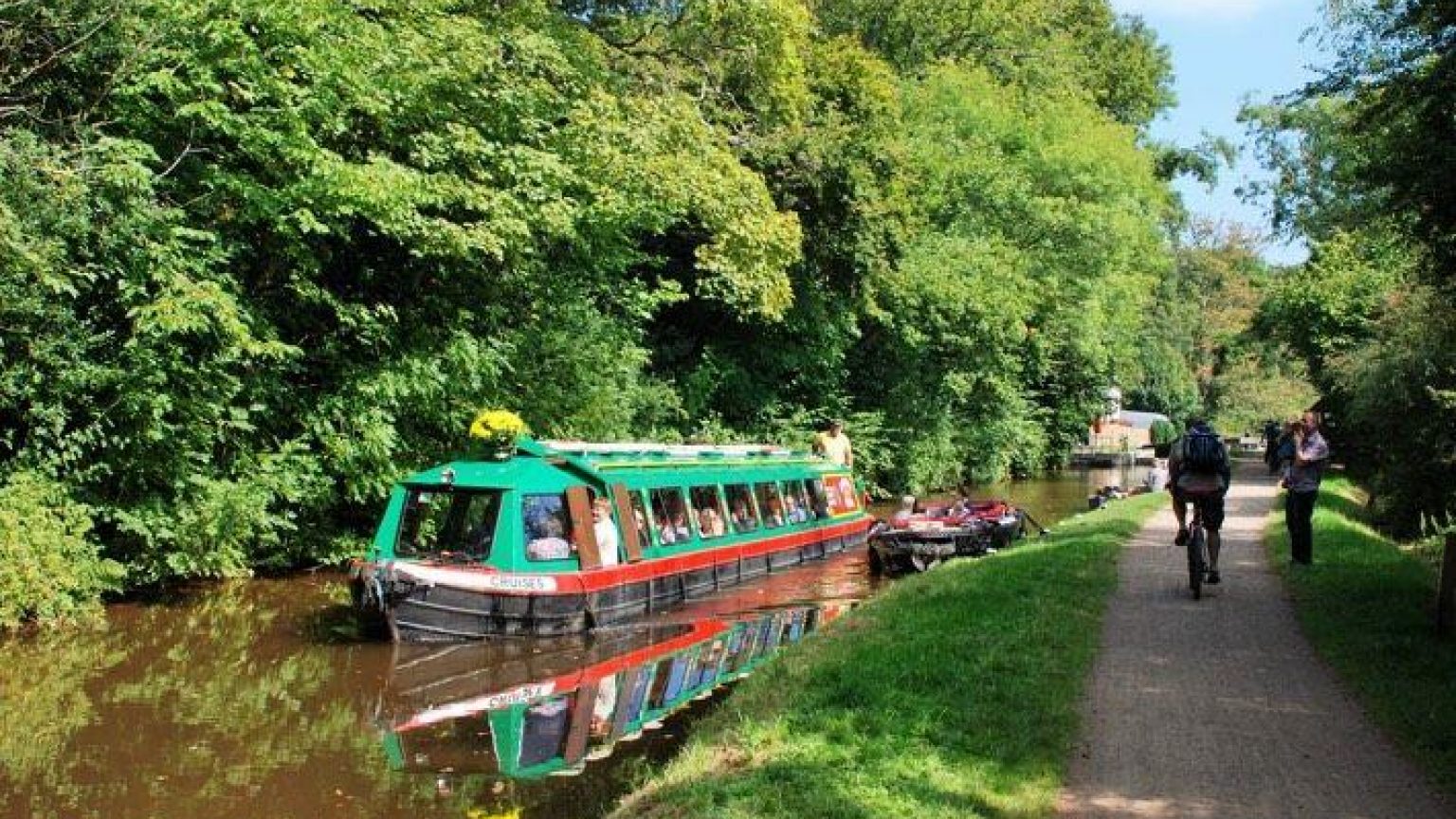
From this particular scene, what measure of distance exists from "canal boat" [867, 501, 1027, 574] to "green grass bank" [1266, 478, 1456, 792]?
507 cm

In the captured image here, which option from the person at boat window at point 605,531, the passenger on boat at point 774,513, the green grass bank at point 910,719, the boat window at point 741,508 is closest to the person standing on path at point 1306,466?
the green grass bank at point 910,719

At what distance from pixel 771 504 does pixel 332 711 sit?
479 inches

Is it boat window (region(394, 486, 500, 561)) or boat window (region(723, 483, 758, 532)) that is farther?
boat window (region(723, 483, 758, 532))

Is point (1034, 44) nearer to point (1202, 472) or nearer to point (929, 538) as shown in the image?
point (929, 538)

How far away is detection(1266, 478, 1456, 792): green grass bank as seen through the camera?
7.52m

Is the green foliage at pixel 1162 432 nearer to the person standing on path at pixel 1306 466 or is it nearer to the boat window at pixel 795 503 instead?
the person standing on path at pixel 1306 466

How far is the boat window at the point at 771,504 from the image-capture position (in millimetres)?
22422

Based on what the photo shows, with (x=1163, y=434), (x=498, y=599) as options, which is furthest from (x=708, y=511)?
(x=1163, y=434)

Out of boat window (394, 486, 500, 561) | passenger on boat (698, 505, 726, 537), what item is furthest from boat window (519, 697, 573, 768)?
passenger on boat (698, 505, 726, 537)

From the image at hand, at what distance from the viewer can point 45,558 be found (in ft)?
46.0

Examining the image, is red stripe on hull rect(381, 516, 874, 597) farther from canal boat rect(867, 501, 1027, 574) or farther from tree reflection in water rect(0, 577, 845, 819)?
canal boat rect(867, 501, 1027, 574)

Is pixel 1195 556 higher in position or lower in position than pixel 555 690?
higher

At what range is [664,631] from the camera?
16.0 metres

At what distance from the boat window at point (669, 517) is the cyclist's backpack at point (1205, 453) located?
26.8 feet
